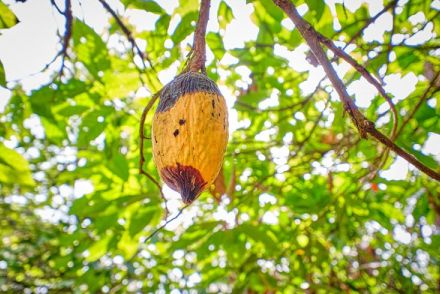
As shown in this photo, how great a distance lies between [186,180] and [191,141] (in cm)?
10

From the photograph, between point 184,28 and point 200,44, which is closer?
point 200,44

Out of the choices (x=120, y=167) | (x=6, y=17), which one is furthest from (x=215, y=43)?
(x=6, y=17)

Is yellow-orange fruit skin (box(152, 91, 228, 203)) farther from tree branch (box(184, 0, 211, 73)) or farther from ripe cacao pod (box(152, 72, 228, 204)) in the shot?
tree branch (box(184, 0, 211, 73))

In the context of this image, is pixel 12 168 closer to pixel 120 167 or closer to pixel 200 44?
pixel 120 167

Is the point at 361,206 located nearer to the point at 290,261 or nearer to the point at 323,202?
the point at 323,202

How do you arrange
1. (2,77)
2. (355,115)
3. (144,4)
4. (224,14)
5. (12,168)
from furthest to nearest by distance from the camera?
(224,14) → (144,4) → (12,168) → (2,77) → (355,115)

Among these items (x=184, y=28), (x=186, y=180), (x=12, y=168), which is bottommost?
(x=186, y=180)

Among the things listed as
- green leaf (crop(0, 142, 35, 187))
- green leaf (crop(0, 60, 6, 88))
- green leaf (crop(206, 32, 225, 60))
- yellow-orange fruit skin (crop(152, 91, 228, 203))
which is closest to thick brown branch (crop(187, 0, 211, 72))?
yellow-orange fruit skin (crop(152, 91, 228, 203))

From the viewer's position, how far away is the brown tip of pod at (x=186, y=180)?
0.82m

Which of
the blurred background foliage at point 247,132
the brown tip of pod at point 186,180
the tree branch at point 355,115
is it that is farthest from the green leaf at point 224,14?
the brown tip of pod at point 186,180

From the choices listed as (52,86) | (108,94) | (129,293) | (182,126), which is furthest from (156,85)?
(129,293)

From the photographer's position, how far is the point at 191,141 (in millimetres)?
811

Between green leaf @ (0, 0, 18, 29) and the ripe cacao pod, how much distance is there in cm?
64

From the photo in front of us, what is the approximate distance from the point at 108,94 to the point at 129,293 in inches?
104
